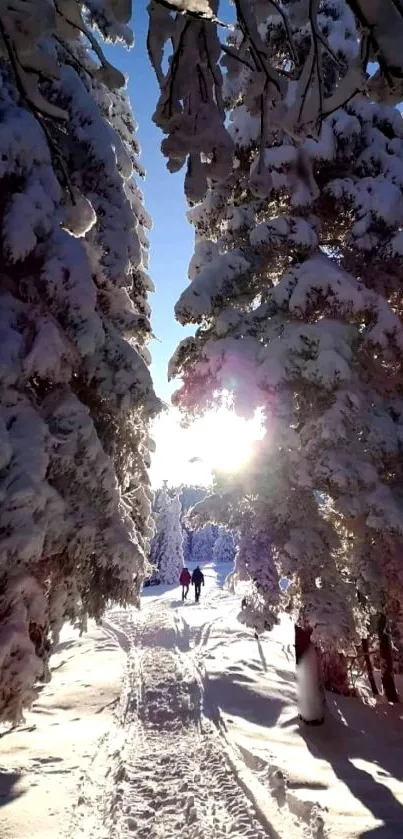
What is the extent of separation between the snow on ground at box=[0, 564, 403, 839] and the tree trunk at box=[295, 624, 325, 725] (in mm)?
217

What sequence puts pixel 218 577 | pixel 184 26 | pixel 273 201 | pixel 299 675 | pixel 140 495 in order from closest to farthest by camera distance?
pixel 184 26 → pixel 140 495 → pixel 299 675 → pixel 273 201 → pixel 218 577

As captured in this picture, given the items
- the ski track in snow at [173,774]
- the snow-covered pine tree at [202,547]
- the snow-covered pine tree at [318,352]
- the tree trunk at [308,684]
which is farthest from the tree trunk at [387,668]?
the snow-covered pine tree at [202,547]

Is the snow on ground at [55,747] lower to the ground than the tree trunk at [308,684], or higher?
lower

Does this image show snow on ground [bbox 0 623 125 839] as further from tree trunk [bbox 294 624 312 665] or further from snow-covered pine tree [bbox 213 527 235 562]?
snow-covered pine tree [bbox 213 527 235 562]

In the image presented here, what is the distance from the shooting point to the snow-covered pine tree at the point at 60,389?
4625 millimetres

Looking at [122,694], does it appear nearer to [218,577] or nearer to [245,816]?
[245,816]

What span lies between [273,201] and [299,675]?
8.78 m

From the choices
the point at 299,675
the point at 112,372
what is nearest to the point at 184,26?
the point at 112,372

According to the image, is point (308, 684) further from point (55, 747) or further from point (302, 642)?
point (55, 747)

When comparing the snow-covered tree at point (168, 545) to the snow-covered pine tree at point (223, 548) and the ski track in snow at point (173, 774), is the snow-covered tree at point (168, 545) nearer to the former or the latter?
the snow-covered pine tree at point (223, 548)

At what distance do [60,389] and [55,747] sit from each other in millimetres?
5754

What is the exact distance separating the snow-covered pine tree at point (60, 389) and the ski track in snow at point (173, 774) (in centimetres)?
215

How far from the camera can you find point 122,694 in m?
10.6

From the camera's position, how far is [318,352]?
737 cm
